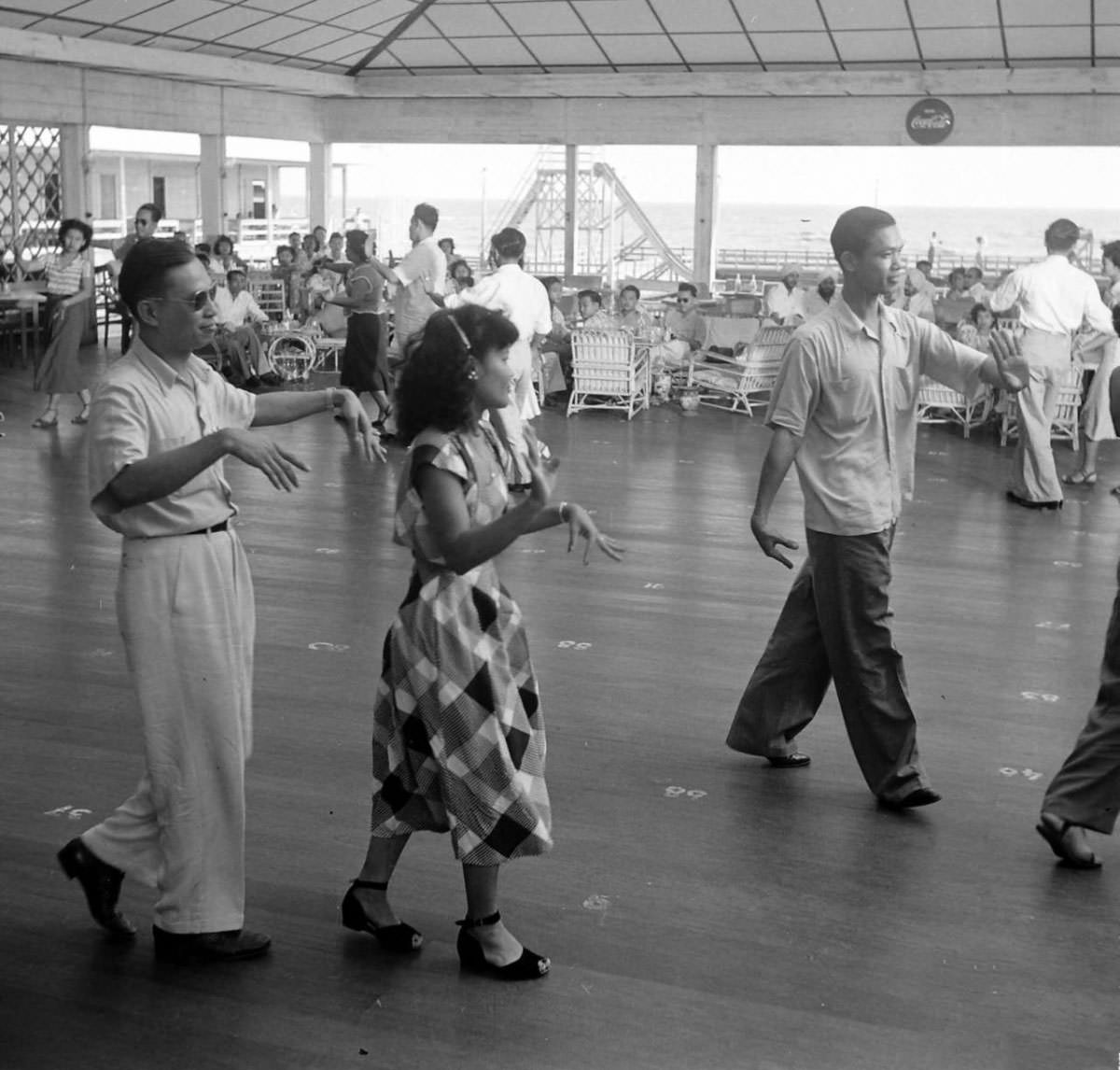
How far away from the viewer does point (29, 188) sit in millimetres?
16641

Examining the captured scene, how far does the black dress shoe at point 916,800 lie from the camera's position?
3746 millimetres

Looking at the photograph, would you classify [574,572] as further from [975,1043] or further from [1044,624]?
[975,1043]

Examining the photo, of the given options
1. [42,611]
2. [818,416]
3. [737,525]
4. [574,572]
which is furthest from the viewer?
[737,525]

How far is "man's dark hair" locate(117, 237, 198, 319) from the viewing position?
2691 millimetres

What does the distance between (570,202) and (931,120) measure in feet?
14.2

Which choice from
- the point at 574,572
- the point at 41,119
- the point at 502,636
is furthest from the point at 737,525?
the point at 41,119

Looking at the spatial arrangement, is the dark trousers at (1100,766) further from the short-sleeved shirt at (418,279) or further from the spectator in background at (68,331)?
the spectator in background at (68,331)

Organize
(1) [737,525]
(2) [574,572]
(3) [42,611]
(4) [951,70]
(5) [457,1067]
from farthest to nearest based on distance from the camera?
(4) [951,70]
(1) [737,525]
(2) [574,572]
(3) [42,611]
(5) [457,1067]

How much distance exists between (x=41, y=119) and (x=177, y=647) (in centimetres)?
1459

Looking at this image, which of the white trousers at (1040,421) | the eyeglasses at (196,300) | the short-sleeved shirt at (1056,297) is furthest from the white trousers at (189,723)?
the short-sleeved shirt at (1056,297)

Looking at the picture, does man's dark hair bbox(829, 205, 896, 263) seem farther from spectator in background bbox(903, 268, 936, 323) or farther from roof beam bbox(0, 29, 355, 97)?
roof beam bbox(0, 29, 355, 97)

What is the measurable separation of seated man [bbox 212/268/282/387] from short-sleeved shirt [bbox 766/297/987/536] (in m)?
10.1

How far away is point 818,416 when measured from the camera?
3.71 metres

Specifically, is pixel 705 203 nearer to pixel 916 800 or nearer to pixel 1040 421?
pixel 1040 421
